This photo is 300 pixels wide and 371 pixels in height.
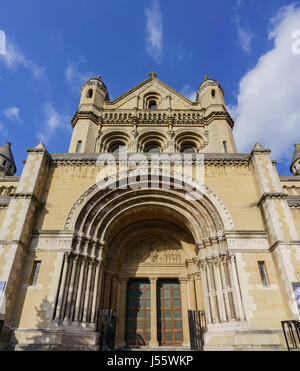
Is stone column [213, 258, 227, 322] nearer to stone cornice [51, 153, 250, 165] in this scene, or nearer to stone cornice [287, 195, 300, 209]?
stone cornice [287, 195, 300, 209]

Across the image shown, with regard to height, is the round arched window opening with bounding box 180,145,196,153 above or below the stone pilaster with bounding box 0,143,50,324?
above

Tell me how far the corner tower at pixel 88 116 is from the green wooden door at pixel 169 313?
10342 mm

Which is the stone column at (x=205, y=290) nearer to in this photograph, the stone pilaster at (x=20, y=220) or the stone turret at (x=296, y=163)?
the stone pilaster at (x=20, y=220)

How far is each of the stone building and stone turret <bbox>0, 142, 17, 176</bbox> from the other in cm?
1052

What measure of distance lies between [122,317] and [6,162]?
792 inches

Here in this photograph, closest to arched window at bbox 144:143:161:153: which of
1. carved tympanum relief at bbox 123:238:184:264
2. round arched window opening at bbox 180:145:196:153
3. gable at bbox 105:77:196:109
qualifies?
round arched window opening at bbox 180:145:196:153

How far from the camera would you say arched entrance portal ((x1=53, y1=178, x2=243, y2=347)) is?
9.90 meters

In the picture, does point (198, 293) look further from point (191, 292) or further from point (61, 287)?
point (61, 287)

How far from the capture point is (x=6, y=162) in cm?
2466

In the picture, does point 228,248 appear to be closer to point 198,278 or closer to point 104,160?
point 198,278

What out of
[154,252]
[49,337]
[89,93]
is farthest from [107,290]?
[89,93]
